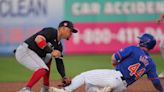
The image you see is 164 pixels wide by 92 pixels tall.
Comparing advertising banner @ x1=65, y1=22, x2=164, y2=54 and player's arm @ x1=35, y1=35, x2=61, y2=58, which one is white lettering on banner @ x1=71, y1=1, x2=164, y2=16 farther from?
player's arm @ x1=35, y1=35, x2=61, y2=58

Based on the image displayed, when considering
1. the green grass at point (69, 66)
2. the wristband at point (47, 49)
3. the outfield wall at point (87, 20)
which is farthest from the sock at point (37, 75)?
the outfield wall at point (87, 20)

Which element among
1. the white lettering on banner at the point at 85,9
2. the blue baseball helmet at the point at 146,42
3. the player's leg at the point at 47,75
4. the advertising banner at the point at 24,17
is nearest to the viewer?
the blue baseball helmet at the point at 146,42

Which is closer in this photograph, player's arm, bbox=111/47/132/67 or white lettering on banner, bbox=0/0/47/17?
player's arm, bbox=111/47/132/67

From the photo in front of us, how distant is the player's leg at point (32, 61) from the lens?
8.43 m

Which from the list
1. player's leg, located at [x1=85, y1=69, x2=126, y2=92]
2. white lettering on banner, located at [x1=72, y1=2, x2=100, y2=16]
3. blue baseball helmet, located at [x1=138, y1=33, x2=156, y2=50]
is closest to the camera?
player's leg, located at [x1=85, y1=69, x2=126, y2=92]

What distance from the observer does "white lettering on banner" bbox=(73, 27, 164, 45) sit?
16.2m

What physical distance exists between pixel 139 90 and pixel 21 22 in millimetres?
6706

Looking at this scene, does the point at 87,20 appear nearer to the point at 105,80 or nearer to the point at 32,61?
the point at 32,61

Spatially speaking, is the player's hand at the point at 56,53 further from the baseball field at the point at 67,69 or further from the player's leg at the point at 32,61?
the baseball field at the point at 67,69

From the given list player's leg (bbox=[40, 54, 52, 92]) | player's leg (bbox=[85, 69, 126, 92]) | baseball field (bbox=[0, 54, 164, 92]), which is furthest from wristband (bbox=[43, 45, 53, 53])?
baseball field (bbox=[0, 54, 164, 92])

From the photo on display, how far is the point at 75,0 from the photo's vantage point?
16391 millimetres

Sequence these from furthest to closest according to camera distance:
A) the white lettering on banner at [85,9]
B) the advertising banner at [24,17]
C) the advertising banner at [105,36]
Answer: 1. the white lettering on banner at [85,9]
2. the advertising banner at [105,36]
3. the advertising banner at [24,17]

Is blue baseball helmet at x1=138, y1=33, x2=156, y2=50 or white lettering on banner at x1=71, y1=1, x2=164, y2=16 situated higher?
blue baseball helmet at x1=138, y1=33, x2=156, y2=50

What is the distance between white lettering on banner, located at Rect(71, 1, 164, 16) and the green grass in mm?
1463
